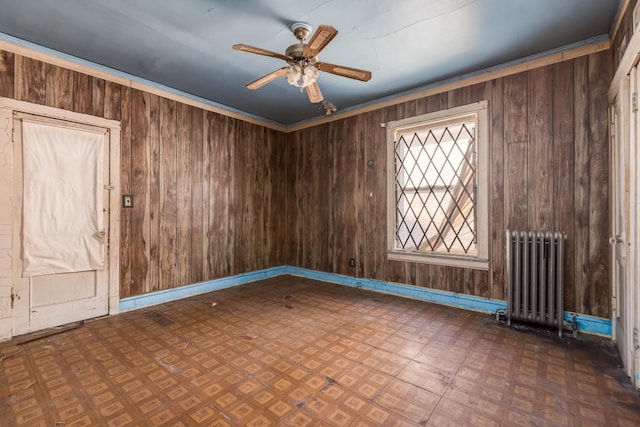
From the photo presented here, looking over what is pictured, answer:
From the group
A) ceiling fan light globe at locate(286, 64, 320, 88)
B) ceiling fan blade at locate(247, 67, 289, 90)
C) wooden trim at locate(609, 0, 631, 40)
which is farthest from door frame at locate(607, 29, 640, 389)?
ceiling fan blade at locate(247, 67, 289, 90)

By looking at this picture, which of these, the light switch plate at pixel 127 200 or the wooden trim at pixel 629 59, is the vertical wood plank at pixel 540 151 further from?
the light switch plate at pixel 127 200

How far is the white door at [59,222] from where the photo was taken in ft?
7.68

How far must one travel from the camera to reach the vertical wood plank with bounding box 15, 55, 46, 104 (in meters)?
2.32

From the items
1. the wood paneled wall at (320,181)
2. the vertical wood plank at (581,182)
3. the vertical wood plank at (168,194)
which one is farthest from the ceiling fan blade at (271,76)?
the vertical wood plank at (581,182)

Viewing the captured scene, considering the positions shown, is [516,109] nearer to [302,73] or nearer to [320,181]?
[302,73]

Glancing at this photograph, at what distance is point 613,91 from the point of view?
209cm

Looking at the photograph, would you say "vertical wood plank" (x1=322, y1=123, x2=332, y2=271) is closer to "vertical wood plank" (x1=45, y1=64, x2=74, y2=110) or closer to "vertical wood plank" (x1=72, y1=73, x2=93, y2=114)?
"vertical wood plank" (x1=72, y1=73, x2=93, y2=114)

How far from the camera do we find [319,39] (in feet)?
5.79

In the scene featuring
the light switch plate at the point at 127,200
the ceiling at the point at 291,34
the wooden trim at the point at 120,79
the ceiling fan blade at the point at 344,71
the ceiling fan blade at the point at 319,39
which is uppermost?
the ceiling at the point at 291,34

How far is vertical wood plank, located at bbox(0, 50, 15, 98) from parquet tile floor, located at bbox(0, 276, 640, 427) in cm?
198

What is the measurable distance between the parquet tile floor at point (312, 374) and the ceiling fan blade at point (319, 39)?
206 centimetres

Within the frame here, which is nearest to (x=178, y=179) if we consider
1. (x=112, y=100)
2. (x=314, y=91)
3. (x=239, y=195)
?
(x=239, y=195)

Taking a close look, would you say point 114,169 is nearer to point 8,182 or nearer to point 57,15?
point 8,182

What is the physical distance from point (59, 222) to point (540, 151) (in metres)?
4.34
